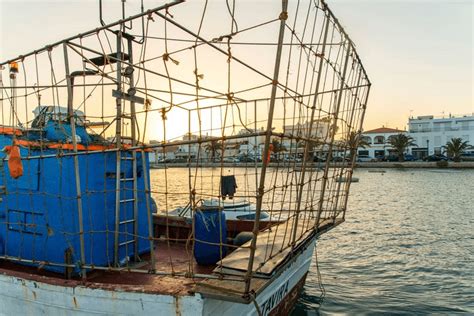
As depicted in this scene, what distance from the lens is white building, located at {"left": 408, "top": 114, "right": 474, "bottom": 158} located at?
90.1 m

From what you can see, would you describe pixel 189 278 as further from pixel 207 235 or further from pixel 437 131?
pixel 437 131

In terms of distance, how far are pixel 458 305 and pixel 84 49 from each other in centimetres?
1029

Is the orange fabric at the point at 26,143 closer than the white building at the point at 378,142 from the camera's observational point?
Yes

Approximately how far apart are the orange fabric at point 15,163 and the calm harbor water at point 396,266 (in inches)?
276

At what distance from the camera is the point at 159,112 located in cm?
480

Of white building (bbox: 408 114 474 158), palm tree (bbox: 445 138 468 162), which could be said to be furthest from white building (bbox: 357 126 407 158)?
palm tree (bbox: 445 138 468 162)

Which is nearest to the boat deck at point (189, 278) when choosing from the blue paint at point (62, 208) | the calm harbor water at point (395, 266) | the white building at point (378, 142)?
the blue paint at point (62, 208)

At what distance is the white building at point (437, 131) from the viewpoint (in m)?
90.1

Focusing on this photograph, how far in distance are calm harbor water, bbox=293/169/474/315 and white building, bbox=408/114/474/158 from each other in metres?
77.4

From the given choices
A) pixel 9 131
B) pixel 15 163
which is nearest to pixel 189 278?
pixel 15 163

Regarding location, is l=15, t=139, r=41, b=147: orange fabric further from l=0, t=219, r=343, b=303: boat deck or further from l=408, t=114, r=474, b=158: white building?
l=408, t=114, r=474, b=158: white building

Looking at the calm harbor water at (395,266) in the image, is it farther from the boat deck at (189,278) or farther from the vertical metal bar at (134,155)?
the boat deck at (189,278)

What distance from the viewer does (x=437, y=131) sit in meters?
93.6

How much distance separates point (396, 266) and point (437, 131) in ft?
308
